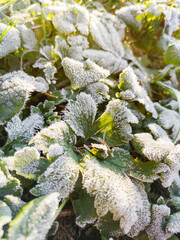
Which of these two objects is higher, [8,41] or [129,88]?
[8,41]

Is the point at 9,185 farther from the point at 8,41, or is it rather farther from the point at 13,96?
the point at 8,41

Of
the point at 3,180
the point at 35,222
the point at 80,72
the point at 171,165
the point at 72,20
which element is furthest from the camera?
the point at 72,20

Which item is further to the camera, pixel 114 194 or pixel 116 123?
pixel 116 123

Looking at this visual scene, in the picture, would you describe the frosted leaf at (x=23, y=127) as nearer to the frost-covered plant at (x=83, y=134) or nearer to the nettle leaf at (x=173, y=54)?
the frost-covered plant at (x=83, y=134)

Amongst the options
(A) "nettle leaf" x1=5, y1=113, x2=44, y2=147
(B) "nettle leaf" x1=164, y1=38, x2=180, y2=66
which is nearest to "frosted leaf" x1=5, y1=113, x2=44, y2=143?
(A) "nettle leaf" x1=5, y1=113, x2=44, y2=147

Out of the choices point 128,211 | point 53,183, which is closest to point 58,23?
point 53,183

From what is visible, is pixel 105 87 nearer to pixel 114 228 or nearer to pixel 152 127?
pixel 152 127

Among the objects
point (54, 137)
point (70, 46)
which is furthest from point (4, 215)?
point (70, 46)
